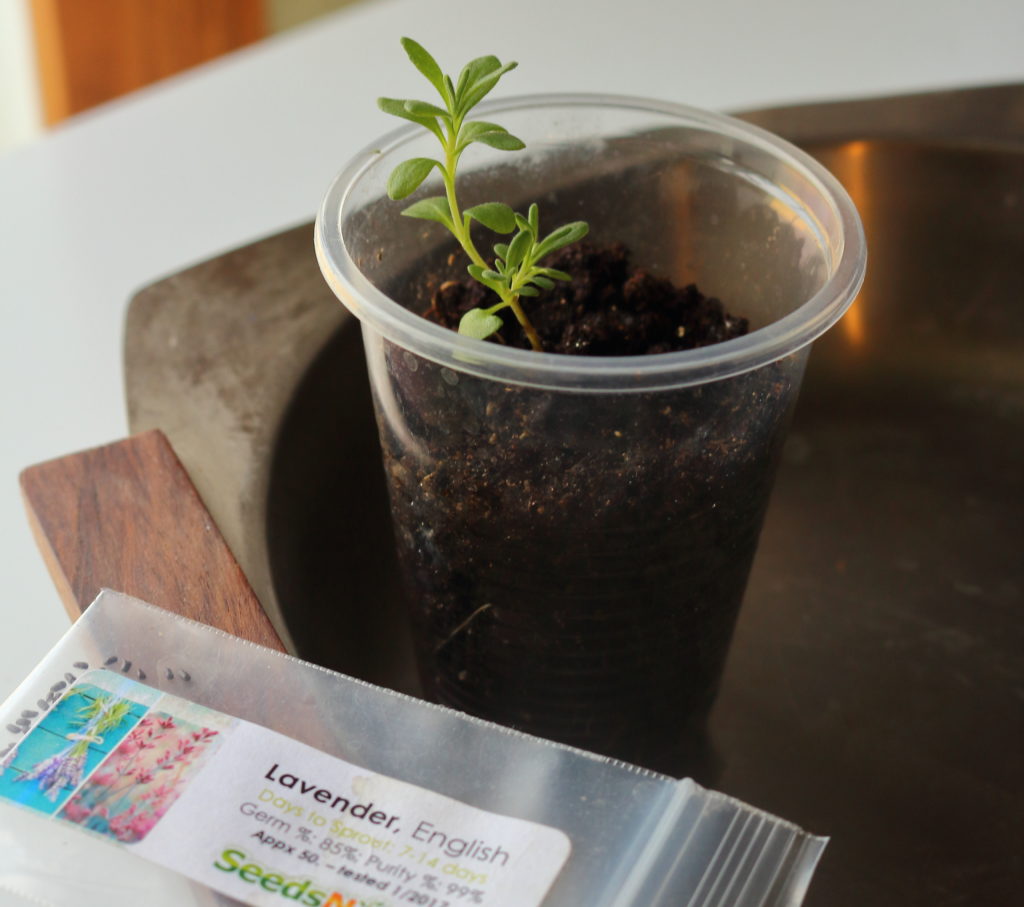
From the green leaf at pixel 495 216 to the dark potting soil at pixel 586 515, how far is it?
0.05 meters

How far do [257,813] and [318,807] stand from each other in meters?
0.02

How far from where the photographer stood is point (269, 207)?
77 cm

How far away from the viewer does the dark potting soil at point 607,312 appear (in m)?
0.42

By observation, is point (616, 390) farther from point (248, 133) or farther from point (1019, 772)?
point (248, 133)

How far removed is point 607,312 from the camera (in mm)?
434

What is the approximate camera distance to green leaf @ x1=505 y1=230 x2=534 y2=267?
0.37 meters

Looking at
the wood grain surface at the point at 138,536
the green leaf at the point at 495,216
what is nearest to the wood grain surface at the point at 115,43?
the wood grain surface at the point at 138,536

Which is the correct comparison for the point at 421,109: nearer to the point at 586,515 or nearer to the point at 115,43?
the point at 586,515

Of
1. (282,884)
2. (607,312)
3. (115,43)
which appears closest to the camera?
(282,884)

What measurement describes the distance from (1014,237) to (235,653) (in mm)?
494

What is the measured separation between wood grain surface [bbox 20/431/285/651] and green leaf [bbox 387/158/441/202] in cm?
15

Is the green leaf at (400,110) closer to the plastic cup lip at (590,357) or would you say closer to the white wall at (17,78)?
the plastic cup lip at (590,357)

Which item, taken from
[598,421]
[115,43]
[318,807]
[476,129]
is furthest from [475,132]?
[115,43]

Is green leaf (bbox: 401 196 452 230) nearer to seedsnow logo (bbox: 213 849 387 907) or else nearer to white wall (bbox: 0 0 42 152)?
seedsnow logo (bbox: 213 849 387 907)
